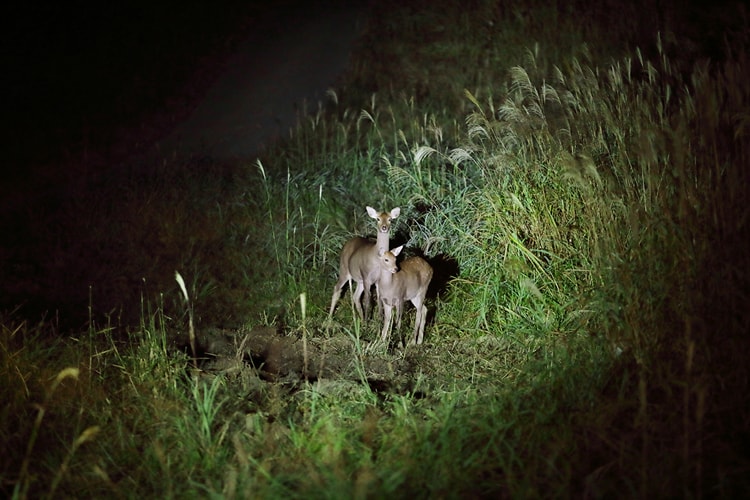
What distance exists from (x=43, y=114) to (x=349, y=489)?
10117 mm

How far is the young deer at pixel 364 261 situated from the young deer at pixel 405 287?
0.12 metres

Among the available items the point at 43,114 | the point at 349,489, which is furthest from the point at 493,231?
the point at 43,114

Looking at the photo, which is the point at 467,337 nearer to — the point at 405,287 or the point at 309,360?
the point at 405,287

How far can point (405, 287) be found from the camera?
6363 millimetres

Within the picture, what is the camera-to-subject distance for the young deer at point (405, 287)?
20.7 feet

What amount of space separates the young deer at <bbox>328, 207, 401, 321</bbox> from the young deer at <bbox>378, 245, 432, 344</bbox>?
0.12m

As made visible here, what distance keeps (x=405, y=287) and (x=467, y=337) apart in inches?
26.0

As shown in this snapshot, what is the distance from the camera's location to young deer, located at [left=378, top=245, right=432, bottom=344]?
20.7ft

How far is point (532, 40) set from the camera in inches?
496

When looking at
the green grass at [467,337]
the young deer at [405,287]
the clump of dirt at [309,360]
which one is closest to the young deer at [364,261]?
the young deer at [405,287]

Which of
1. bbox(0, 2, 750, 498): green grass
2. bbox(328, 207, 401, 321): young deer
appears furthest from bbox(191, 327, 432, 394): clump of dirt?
bbox(328, 207, 401, 321): young deer

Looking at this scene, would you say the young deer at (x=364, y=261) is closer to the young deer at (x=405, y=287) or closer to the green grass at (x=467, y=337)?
the young deer at (x=405, y=287)

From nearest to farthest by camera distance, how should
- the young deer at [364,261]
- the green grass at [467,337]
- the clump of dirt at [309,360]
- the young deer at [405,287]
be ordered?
the green grass at [467,337], the clump of dirt at [309,360], the young deer at [405,287], the young deer at [364,261]

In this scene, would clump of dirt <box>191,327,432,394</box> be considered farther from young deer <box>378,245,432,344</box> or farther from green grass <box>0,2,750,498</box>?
young deer <box>378,245,432,344</box>
